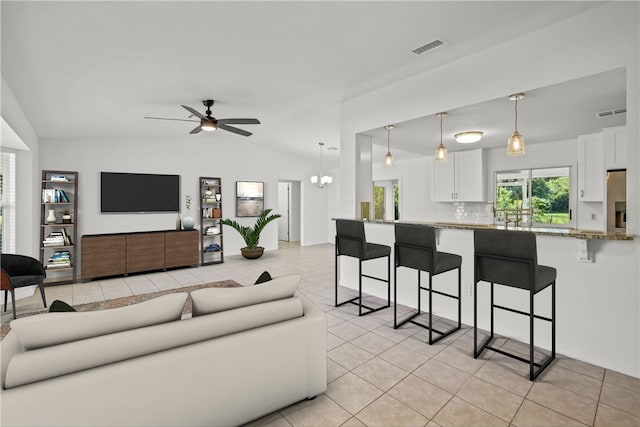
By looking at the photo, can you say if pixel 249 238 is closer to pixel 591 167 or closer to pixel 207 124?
pixel 207 124

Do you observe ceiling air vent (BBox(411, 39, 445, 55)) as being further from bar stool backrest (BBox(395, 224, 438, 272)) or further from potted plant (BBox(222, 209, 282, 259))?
potted plant (BBox(222, 209, 282, 259))

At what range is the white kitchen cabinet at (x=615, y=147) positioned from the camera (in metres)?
3.65

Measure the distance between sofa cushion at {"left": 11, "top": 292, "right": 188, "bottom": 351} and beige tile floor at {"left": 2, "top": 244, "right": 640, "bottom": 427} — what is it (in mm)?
887

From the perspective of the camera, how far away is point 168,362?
5.06 feet

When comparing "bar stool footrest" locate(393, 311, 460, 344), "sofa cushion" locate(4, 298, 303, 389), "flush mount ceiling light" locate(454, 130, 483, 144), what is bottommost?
"bar stool footrest" locate(393, 311, 460, 344)

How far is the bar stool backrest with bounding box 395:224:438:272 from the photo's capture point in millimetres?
2930

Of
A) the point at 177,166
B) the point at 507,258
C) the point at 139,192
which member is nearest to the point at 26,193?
the point at 139,192

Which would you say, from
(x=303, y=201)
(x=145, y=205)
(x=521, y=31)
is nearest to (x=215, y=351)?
(x=521, y=31)

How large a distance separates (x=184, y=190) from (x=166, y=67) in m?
4.08

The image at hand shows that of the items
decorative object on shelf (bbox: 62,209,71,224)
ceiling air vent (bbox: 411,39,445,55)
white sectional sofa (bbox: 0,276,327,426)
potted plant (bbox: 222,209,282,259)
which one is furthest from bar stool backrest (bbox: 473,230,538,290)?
decorative object on shelf (bbox: 62,209,71,224)

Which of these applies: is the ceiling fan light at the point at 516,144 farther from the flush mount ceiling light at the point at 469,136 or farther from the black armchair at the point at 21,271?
the black armchair at the point at 21,271

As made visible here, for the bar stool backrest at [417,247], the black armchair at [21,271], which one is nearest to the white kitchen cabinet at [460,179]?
the bar stool backrest at [417,247]

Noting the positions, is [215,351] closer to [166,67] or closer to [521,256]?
[521,256]

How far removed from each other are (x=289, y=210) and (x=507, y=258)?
831cm
